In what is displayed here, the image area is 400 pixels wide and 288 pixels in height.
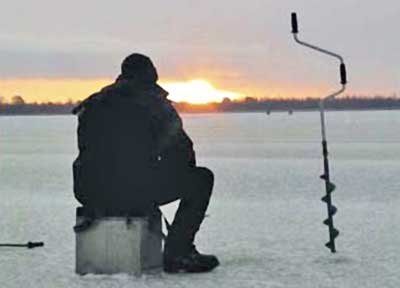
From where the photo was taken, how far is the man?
278 inches

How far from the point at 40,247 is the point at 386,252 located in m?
2.98

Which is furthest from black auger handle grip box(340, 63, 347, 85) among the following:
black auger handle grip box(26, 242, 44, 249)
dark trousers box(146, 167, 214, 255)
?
black auger handle grip box(26, 242, 44, 249)

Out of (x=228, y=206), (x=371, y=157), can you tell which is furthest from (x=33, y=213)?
(x=371, y=157)

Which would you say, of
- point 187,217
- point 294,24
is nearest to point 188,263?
point 187,217

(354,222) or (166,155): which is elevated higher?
(166,155)

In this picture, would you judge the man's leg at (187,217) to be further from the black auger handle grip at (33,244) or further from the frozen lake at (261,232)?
the black auger handle grip at (33,244)

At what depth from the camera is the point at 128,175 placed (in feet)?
23.4

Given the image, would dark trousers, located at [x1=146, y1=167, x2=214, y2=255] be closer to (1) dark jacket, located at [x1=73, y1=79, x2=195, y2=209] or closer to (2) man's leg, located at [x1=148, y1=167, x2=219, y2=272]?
(2) man's leg, located at [x1=148, y1=167, x2=219, y2=272]

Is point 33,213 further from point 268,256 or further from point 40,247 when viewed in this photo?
point 268,256

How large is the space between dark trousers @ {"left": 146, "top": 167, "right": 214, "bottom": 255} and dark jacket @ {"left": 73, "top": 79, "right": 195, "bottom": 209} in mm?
104

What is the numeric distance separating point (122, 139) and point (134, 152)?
0.13 meters

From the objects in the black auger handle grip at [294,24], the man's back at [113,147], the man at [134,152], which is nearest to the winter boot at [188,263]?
the man at [134,152]

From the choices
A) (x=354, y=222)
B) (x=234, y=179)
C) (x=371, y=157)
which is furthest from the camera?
(x=371, y=157)

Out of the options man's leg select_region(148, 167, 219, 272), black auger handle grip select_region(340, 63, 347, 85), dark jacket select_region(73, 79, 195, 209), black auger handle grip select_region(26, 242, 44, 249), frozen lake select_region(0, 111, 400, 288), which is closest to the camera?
frozen lake select_region(0, 111, 400, 288)
